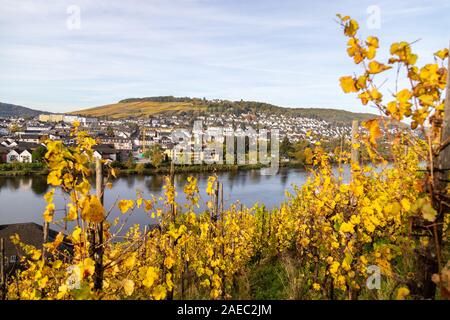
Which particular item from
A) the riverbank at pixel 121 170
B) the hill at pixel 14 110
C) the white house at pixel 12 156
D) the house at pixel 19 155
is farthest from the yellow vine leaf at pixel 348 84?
the hill at pixel 14 110

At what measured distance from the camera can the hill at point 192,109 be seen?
5037 inches

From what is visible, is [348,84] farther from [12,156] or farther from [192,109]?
[192,109]

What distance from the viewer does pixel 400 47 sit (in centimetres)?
144

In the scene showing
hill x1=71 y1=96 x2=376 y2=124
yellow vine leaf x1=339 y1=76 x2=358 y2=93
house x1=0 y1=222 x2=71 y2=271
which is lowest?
house x1=0 y1=222 x2=71 y2=271

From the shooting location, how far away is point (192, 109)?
130m

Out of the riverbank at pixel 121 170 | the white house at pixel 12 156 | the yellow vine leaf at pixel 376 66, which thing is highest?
the yellow vine leaf at pixel 376 66

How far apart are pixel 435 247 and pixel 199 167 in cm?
3995

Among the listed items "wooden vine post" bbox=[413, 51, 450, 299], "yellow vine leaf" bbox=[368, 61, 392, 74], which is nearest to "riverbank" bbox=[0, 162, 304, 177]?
"wooden vine post" bbox=[413, 51, 450, 299]

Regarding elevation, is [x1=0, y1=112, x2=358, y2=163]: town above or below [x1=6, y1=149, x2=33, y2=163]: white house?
above

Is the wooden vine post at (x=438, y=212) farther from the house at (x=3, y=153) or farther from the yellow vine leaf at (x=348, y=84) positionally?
the house at (x=3, y=153)

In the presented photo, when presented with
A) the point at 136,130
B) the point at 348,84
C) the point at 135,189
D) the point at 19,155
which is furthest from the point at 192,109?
the point at 348,84

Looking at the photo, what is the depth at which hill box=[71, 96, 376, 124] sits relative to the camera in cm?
12794

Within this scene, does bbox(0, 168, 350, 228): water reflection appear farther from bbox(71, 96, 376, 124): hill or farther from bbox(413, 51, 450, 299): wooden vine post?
bbox(71, 96, 376, 124): hill
